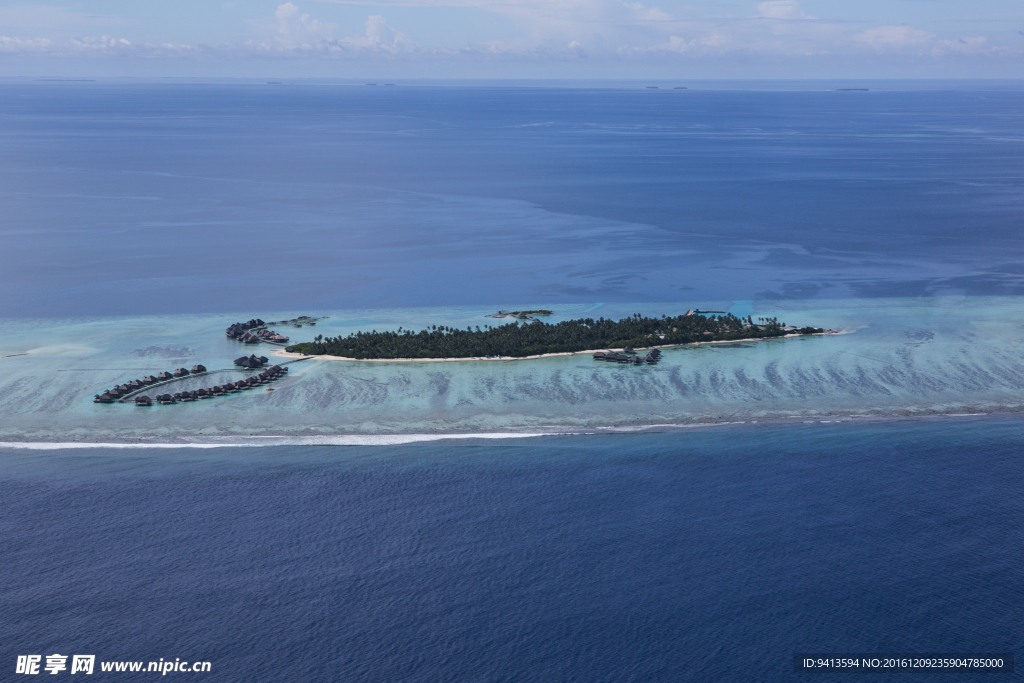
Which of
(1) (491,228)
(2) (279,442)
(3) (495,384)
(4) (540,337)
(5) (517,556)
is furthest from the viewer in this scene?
(1) (491,228)

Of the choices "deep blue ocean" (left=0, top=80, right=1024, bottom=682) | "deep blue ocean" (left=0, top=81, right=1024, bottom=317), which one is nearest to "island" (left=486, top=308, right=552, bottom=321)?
"deep blue ocean" (left=0, top=80, right=1024, bottom=682)

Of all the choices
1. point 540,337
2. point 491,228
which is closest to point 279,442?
point 540,337

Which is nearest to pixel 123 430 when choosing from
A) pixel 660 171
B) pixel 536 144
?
pixel 660 171

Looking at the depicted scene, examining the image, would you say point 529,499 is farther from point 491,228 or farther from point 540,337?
point 491,228

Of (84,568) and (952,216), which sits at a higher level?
(952,216)

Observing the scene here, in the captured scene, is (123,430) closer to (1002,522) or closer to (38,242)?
(1002,522)
